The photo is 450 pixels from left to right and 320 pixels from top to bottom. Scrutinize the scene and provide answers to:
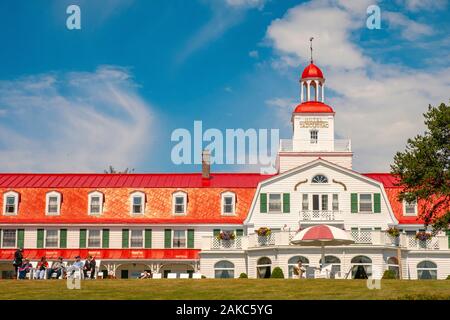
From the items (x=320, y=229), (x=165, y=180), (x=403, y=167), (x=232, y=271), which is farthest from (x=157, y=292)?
(x=165, y=180)

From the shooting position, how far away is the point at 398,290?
30.0m

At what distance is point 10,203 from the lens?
60.4 meters

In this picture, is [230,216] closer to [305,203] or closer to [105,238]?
[305,203]

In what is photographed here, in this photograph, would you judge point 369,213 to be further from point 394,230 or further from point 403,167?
point 403,167

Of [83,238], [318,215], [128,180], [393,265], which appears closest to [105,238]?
[83,238]

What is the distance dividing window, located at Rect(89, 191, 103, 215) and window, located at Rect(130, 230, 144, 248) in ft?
11.2

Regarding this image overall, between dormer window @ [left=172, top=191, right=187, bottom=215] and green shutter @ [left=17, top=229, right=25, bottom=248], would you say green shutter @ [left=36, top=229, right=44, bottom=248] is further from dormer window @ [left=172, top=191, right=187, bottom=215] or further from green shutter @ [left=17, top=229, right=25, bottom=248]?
dormer window @ [left=172, top=191, right=187, bottom=215]

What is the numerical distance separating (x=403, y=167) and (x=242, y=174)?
64.4 ft

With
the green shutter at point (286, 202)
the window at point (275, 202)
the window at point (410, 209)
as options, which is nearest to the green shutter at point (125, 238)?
the window at point (275, 202)

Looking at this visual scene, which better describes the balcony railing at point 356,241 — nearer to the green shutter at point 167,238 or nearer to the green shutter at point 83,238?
the green shutter at point 167,238

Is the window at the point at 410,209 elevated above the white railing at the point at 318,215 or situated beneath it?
elevated above

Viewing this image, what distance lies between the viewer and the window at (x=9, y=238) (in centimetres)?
5875

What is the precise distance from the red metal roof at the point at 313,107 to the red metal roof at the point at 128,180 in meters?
6.29

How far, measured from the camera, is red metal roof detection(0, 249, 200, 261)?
188ft
